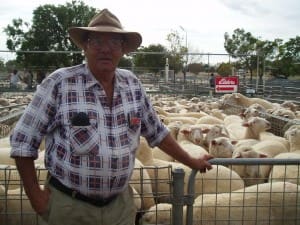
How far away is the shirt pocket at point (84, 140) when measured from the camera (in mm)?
2426

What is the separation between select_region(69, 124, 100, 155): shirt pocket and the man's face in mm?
369

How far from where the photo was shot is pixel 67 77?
2.54m

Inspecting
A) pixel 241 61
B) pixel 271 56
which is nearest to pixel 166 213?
pixel 241 61

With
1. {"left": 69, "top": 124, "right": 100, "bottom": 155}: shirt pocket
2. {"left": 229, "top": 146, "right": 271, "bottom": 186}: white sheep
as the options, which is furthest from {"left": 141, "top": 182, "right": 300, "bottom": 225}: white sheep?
{"left": 69, "top": 124, "right": 100, "bottom": 155}: shirt pocket

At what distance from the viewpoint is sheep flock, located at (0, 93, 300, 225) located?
3744mm

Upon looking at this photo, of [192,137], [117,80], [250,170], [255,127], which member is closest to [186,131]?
[192,137]

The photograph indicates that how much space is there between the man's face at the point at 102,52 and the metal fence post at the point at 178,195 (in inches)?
34.7

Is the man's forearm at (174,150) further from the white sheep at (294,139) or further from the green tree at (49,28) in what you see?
the green tree at (49,28)

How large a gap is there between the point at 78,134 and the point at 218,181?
3.23m

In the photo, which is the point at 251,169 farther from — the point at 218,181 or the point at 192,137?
the point at 192,137

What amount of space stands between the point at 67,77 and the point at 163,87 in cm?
1994

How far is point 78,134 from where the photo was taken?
2.44 metres

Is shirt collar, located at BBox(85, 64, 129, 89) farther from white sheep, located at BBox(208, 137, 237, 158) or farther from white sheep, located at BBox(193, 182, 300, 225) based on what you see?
white sheep, located at BBox(208, 137, 237, 158)

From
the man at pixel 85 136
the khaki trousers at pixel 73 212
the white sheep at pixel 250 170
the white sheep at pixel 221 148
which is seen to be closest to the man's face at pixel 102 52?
the man at pixel 85 136
